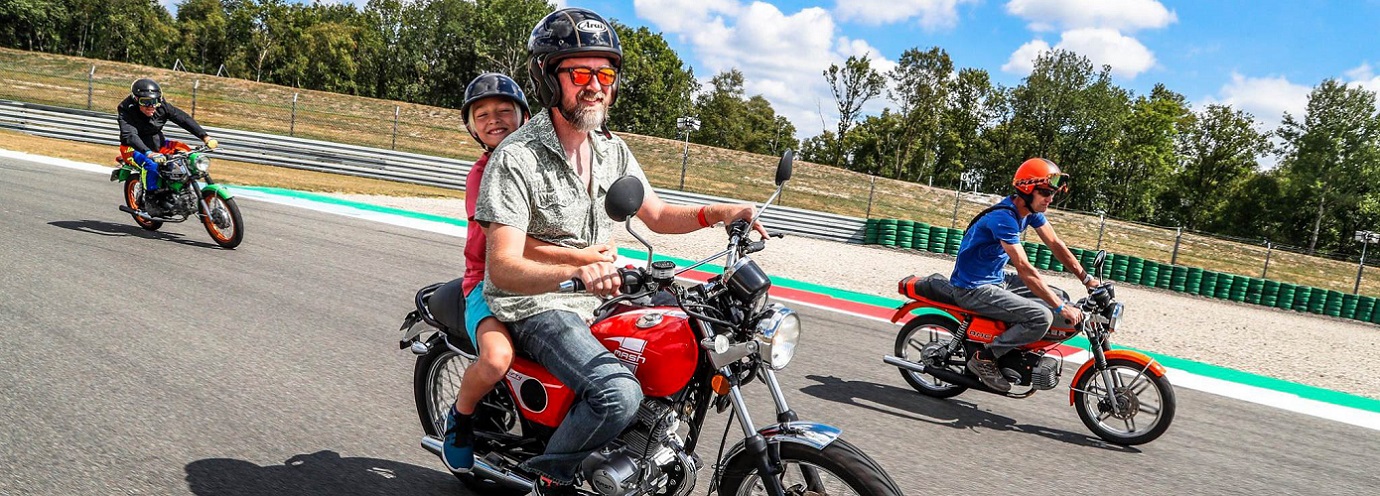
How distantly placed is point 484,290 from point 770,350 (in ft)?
3.73

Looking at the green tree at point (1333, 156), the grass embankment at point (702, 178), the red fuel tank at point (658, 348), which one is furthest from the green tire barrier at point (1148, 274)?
the green tree at point (1333, 156)

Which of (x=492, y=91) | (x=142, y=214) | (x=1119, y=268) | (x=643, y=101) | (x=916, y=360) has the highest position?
(x=643, y=101)

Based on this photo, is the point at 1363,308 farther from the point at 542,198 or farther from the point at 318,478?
the point at 318,478

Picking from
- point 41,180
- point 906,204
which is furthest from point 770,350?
point 906,204

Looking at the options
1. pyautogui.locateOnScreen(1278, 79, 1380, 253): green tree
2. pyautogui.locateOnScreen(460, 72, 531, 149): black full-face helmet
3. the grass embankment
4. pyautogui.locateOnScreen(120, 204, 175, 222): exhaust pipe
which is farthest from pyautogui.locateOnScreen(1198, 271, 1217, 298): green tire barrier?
pyautogui.locateOnScreen(1278, 79, 1380, 253): green tree

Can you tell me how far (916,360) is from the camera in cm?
656

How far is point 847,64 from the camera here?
220 feet

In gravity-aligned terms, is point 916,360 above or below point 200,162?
below

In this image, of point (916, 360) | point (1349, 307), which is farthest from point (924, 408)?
point (1349, 307)

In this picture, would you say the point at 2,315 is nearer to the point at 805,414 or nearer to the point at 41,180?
the point at 805,414

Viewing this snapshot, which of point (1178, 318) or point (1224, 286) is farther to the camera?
point (1224, 286)

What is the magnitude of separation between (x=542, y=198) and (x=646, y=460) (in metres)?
1.00

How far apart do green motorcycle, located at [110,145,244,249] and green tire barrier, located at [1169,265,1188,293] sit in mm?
19144

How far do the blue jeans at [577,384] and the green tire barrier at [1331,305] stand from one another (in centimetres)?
2246
